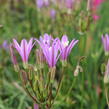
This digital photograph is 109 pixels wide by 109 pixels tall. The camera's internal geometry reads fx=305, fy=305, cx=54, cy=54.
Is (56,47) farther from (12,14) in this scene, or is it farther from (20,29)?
(12,14)

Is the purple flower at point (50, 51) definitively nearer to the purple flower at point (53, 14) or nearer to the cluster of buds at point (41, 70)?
the cluster of buds at point (41, 70)

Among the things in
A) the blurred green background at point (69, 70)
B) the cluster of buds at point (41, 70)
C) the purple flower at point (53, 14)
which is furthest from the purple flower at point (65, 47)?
the purple flower at point (53, 14)

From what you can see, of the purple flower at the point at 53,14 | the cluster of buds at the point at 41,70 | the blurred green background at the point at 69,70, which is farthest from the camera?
the purple flower at the point at 53,14

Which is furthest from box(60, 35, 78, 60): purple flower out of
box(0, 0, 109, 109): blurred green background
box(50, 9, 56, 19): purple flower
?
box(50, 9, 56, 19): purple flower

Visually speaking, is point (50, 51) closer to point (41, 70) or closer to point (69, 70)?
point (41, 70)

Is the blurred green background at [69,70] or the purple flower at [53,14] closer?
the blurred green background at [69,70]

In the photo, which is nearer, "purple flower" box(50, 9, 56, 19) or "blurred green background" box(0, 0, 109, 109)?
"blurred green background" box(0, 0, 109, 109)

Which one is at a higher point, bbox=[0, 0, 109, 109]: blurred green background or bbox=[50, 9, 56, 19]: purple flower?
bbox=[50, 9, 56, 19]: purple flower

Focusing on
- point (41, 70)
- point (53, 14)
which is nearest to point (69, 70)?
point (53, 14)

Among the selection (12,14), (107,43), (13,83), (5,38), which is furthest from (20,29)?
(107,43)

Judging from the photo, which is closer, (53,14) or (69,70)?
(69,70)

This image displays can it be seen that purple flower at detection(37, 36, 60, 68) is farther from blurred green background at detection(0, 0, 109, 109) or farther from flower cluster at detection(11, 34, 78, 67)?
blurred green background at detection(0, 0, 109, 109)
